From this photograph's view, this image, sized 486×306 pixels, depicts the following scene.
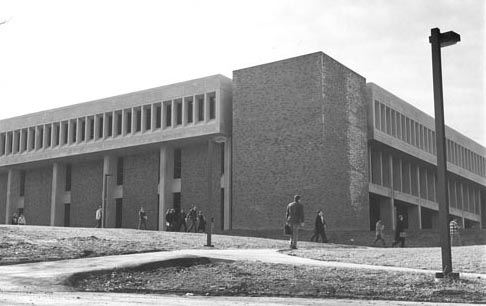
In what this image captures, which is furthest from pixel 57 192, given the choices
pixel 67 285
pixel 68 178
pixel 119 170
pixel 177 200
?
pixel 67 285

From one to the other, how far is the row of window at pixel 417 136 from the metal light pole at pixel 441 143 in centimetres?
3130

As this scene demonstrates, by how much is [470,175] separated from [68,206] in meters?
36.0

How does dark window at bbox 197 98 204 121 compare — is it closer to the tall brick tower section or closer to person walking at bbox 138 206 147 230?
the tall brick tower section

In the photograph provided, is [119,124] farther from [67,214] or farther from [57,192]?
[67,214]

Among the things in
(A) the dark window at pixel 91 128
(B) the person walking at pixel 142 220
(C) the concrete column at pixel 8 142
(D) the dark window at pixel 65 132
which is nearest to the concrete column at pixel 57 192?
(D) the dark window at pixel 65 132

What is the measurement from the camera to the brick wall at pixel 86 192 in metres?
48.3

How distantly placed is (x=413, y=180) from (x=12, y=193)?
32838 millimetres

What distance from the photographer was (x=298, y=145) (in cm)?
3753

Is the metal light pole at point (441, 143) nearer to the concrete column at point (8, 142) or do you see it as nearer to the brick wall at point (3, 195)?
the concrete column at point (8, 142)

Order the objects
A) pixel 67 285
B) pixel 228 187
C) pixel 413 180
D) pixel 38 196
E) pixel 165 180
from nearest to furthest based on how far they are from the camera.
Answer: pixel 67 285, pixel 228 187, pixel 165 180, pixel 413 180, pixel 38 196

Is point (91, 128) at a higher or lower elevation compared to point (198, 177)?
higher

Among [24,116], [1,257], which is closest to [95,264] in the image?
[1,257]

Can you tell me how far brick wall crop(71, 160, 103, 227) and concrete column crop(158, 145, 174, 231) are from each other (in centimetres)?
664

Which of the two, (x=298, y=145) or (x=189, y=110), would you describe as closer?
(x=298, y=145)
